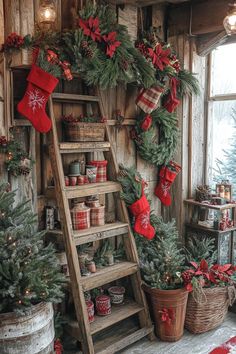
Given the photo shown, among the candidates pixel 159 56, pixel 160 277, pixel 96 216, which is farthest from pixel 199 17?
pixel 160 277

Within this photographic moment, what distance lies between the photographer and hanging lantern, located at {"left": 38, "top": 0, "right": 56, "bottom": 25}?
257cm

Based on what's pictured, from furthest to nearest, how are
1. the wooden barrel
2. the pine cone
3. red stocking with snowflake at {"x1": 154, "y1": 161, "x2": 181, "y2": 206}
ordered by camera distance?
red stocking with snowflake at {"x1": 154, "y1": 161, "x2": 181, "y2": 206}
the pine cone
the wooden barrel

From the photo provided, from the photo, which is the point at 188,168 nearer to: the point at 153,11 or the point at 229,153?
the point at 229,153

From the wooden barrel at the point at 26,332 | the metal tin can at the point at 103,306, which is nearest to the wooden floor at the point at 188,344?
the metal tin can at the point at 103,306

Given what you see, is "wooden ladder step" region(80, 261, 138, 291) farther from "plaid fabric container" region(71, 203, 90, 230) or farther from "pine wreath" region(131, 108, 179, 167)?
"pine wreath" region(131, 108, 179, 167)

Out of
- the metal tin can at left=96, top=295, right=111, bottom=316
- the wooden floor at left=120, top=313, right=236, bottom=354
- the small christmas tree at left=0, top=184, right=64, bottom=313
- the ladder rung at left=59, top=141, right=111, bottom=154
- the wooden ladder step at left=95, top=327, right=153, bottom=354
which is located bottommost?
the wooden floor at left=120, top=313, right=236, bottom=354

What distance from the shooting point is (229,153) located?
375 cm

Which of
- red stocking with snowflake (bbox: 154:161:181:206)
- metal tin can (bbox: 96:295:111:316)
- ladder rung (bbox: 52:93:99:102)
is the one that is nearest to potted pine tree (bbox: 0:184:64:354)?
metal tin can (bbox: 96:295:111:316)

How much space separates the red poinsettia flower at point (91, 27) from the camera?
2.71 metres

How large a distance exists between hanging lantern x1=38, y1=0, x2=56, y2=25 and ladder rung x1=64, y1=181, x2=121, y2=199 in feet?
3.63

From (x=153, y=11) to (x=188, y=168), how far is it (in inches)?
57.1

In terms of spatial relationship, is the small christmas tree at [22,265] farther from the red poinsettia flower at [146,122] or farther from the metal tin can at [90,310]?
the red poinsettia flower at [146,122]

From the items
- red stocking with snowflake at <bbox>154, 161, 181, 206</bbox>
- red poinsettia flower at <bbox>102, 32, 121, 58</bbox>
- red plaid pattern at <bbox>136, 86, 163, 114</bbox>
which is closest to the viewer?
red poinsettia flower at <bbox>102, 32, 121, 58</bbox>

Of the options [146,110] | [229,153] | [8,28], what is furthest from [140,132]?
[8,28]
